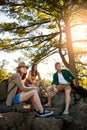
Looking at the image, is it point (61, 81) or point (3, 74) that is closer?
point (61, 81)

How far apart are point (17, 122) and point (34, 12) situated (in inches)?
312

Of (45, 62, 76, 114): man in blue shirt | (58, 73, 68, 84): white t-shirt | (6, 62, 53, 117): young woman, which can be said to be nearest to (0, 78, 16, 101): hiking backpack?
(6, 62, 53, 117): young woman

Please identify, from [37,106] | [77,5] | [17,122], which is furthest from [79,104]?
[77,5]

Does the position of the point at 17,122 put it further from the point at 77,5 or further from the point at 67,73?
the point at 77,5

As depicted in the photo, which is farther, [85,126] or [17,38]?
[17,38]

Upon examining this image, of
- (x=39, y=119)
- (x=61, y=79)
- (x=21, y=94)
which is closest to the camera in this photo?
(x=39, y=119)

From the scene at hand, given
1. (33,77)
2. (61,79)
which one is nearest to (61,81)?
(61,79)

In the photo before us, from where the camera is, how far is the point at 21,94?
8312 millimetres

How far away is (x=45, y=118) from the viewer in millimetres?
8062

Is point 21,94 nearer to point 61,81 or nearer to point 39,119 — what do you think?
point 39,119

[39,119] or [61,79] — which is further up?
[61,79]

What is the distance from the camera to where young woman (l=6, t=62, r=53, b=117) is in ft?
27.1

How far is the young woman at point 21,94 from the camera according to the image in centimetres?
825

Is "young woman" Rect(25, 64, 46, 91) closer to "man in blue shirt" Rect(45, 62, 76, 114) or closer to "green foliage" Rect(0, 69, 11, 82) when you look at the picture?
"man in blue shirt" Rect(45, 62, 76, 114)
